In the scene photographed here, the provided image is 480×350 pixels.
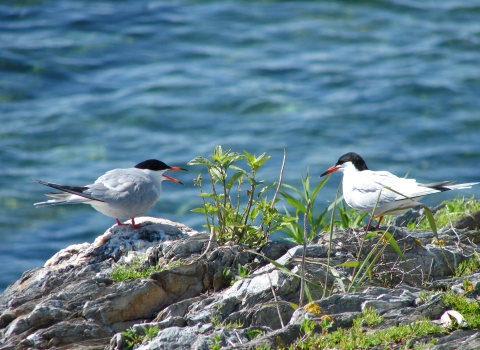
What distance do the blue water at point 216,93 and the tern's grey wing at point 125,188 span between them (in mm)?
4485

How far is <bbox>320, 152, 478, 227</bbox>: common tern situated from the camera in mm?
5012

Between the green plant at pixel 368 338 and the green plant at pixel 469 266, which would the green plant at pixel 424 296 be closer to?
the green plant at pixel 368 338

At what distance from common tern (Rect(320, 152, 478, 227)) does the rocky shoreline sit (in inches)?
12.6

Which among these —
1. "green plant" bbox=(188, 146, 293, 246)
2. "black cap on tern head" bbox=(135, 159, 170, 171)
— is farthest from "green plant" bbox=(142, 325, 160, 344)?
"black cap on tern head" bbox=(135, 159, 170, 171)

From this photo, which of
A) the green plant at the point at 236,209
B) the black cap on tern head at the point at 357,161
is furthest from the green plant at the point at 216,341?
the black cap on tern head at the point at 357,161

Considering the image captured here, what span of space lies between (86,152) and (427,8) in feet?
31.2

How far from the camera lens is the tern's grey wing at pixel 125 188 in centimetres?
517

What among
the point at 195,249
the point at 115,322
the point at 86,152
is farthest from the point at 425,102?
the point at 115,322

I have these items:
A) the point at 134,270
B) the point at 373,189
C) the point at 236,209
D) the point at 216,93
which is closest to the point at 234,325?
the point at 134,270

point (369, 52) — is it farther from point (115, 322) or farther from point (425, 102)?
point (115, 322)

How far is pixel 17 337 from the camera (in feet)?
13.2

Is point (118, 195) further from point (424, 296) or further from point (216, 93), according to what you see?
point (216, 93)

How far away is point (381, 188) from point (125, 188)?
213 cm

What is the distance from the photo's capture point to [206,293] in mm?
4398
